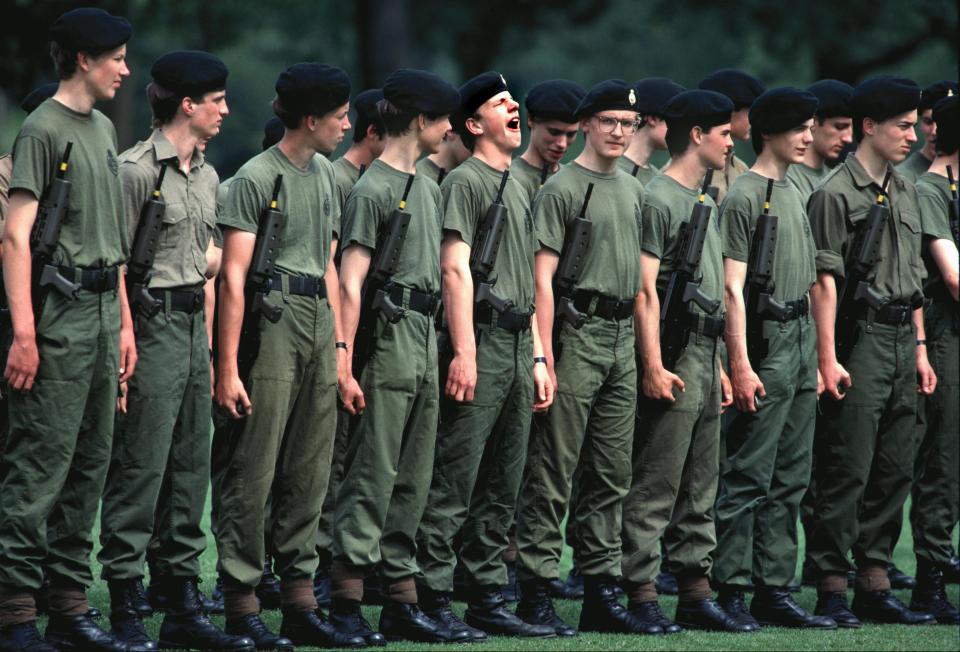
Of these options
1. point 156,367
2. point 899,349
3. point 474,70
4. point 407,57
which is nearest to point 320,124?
point 156,367

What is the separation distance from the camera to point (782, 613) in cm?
852

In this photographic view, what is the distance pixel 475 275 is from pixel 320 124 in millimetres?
1030

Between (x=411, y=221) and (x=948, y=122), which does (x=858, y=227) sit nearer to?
(x=948, y=122)

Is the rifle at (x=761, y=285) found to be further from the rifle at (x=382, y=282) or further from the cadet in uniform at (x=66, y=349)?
the cadet in uniform at (x=66, y=349)

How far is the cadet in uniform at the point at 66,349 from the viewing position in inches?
265

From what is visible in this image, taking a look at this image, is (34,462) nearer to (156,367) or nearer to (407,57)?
(156,367)

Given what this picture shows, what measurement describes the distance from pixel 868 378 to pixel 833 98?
1567mm

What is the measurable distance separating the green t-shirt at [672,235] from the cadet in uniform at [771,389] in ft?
0.47

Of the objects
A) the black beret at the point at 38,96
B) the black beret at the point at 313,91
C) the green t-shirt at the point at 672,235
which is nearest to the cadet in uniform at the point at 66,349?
the black beret at the point at 313,91

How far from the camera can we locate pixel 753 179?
28.5 ft

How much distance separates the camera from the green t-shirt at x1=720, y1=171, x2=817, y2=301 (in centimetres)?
858

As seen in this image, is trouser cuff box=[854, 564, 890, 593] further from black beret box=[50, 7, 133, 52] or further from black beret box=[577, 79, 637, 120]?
black beret box=[50, 7, 133, 52]

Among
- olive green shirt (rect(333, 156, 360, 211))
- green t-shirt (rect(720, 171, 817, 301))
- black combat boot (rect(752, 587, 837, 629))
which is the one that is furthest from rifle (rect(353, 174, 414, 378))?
black combat boot (rect(752, 587, 837, 629))

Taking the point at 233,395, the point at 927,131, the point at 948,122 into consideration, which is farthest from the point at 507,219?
the point at 927,131
